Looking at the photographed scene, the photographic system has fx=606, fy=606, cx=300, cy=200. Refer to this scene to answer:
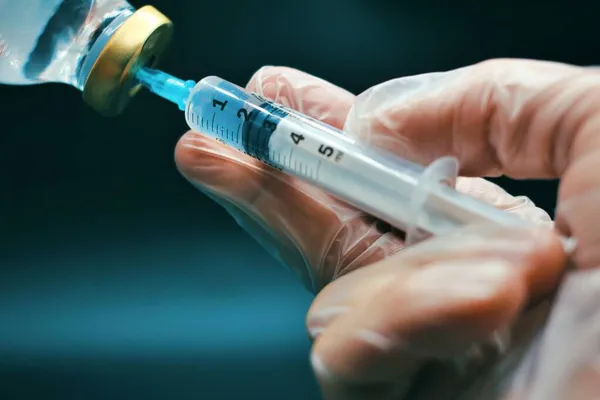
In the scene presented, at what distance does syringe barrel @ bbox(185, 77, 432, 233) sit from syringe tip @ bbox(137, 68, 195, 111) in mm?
21

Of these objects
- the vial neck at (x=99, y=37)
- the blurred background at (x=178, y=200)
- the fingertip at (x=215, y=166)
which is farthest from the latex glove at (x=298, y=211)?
the blurred background at (x=178, y=200)

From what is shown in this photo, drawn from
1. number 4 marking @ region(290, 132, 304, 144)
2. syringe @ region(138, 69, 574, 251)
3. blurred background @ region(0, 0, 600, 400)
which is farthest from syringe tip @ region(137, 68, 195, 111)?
blurred background @ region(0, 0, 600, 400)

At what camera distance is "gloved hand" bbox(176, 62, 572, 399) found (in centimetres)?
43

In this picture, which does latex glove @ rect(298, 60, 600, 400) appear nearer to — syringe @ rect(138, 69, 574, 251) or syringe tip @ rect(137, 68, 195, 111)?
syringe @ rect(138, 69, 574, 251)

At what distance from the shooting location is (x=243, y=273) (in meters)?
1.17

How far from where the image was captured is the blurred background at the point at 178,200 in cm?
109

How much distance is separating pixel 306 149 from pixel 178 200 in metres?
0.60

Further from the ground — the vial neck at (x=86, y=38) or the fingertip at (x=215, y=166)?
the vial neck at (x=86, y=38)

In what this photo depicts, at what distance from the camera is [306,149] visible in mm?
Answer: 632

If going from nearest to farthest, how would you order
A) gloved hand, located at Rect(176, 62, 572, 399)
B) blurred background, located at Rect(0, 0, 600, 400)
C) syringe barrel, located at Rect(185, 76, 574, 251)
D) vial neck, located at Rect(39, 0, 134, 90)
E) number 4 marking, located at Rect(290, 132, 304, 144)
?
gloved hand, located at Rect(176, 62, 572, 399), syringe barrel, located at Rect(185, 76, 574, 251), number 4 marking, located at Rect(290, 132, 304, 144), vial neck, located at Rect(39, 0, 134, 90), blurred background, located at Rect(0, 0, 600, 400)

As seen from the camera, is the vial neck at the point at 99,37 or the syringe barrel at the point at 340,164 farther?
the vial neck at the point at 99,37

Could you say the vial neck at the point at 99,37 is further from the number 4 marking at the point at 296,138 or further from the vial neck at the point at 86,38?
the number 4 marking at the point at 296,138

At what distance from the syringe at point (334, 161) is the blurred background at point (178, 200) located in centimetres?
44

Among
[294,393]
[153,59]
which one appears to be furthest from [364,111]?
[294,393]
